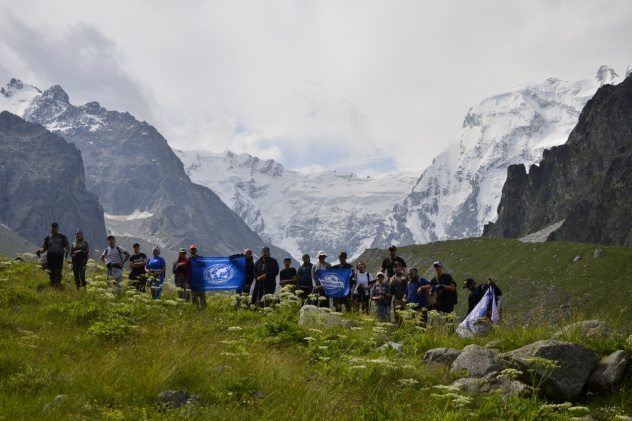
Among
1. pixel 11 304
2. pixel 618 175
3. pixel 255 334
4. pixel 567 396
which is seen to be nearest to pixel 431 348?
pixel 567 396

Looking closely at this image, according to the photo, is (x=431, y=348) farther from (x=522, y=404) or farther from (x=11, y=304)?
(x=11, y=304)

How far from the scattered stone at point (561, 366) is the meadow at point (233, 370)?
32 cm

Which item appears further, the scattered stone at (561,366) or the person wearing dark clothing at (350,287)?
the person wearing dark clothing at (350,287)

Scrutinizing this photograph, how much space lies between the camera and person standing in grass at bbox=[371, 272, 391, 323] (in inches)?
662

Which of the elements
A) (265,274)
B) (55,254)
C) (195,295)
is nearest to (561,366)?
(265,274)

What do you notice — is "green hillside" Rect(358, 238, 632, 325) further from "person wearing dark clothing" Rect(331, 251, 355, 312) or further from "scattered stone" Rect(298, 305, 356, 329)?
"scattered stone" Rect(298, 305, 356, 329)

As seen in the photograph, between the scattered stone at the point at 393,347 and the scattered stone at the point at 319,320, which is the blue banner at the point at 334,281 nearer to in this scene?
the scattered stone at the point at 319,320

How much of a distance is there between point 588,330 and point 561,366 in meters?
1.86

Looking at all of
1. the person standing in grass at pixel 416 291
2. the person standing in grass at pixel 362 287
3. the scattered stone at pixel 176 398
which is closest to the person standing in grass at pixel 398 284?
the person standing in grass at pixel 416 291

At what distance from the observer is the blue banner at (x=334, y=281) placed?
18.4m

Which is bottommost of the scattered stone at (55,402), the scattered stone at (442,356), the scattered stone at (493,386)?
the scattered stone at (493,386)

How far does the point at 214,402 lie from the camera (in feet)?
21.6

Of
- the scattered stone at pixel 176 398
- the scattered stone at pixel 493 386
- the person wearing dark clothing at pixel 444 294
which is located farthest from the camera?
the person wearing dark clothing at pixel 444 294

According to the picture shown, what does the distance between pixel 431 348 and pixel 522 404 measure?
3681mm
